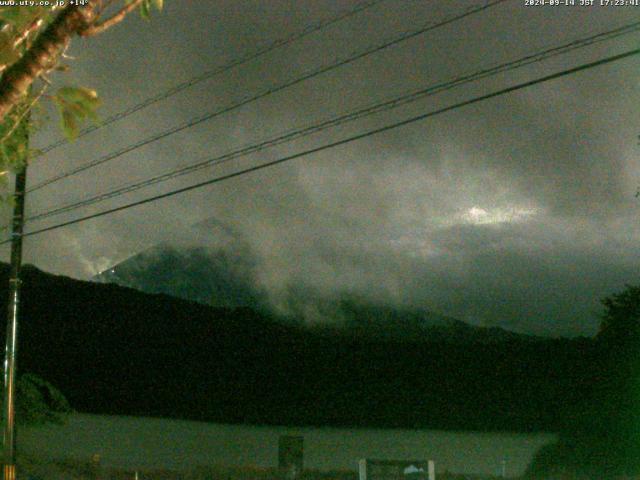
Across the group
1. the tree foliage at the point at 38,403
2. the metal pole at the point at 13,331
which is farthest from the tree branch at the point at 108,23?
the tree foliage at the point at 38,403

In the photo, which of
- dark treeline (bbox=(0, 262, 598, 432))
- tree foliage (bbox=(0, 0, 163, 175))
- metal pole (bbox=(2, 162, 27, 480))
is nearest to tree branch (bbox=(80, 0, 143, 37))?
tree foliage (bbox=(0, 0, 163, 175))

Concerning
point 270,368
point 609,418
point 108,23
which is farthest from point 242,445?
point 108,23

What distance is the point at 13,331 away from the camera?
1614 cm

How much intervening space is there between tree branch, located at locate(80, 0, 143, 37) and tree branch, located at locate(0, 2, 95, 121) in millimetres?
27

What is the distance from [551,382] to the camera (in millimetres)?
22609

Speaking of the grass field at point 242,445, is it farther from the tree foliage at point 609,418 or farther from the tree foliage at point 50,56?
the tree foliage at point 50,56

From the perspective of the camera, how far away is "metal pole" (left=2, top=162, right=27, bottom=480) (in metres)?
15.7

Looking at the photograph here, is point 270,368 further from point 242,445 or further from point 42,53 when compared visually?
point 42,53

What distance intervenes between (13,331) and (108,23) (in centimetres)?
1326

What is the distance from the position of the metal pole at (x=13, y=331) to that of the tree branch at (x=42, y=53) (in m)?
12.7

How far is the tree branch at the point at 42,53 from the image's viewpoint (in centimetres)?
377

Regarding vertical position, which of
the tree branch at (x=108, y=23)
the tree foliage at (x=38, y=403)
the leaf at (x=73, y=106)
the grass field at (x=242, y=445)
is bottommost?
the grass field at (x=242, y=445)

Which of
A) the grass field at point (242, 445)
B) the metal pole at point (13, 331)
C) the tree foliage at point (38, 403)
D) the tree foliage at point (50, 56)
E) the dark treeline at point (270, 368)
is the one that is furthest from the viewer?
the dark treeline at point (270, 368)

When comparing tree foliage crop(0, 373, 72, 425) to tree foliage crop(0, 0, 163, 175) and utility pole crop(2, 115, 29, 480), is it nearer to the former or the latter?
utility pole crop(2, 115, 29, 480)
